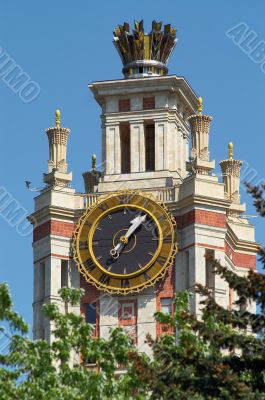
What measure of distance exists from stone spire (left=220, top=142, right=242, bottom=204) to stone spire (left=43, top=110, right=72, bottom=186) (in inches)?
325

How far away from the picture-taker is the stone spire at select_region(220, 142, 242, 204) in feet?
405

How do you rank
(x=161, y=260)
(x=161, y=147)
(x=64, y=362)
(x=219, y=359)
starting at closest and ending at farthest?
(x=219, y=359) < (x=64, y=362) < (x=161, y=260) < (x=161, y=147)

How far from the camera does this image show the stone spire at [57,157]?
11906 centimetres

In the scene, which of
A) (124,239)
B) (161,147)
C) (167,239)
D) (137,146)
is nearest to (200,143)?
(161,147)

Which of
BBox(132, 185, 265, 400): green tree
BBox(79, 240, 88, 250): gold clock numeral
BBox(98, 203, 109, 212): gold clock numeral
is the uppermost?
BBox(98, 203, 109, 212): gold clock numeral

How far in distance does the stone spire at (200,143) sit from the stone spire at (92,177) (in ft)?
18.7

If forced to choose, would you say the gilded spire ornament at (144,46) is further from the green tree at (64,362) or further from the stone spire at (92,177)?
the green tree at (64,362)

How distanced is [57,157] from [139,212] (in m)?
5.59

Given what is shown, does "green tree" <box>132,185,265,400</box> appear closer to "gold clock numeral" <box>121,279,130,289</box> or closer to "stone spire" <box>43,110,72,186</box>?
"gold clock numeral" <box>121,279,130,289</box>

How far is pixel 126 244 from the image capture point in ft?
381

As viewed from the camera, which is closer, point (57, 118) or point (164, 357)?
point (164, 357)

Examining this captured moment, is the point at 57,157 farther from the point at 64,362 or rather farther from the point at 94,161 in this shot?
the point at 64,362

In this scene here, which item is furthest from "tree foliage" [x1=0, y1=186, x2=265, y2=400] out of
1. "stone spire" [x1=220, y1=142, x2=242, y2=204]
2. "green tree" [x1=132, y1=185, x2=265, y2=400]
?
"stone spire" [x1=220, y1=142, x2=242, y2=204]

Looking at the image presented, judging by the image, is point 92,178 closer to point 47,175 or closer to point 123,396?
point 47,175
